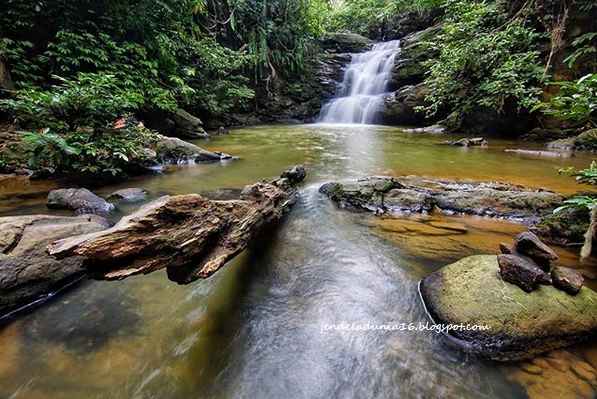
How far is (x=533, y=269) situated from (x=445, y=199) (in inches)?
74.3

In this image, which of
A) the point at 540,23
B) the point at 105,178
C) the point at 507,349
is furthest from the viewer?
the point at 540,23

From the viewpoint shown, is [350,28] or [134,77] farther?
[350,28]

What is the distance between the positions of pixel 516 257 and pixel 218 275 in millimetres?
2170

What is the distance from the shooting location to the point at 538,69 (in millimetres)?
7703

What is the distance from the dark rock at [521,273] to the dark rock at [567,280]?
1.7 inches

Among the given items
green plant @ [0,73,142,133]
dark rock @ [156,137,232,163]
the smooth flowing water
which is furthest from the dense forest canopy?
the smooth flowing water

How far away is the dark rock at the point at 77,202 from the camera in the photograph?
3.30 m

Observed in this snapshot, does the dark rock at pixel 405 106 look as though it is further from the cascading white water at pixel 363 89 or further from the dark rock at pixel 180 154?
the dark rock at pixel 180 154

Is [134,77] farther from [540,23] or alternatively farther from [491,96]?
[540,23]

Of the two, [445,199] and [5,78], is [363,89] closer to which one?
[445,199]

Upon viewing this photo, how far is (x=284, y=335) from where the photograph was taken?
176 centimetres

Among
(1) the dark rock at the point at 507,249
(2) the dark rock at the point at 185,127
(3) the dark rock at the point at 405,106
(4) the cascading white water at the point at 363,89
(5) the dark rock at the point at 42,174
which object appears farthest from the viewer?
(4) the cascading white water at the point at 363,89

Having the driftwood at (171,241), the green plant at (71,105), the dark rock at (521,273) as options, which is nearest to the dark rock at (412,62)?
the green plant at (71,105)

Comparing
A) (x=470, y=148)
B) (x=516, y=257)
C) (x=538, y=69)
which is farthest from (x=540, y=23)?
(x=516, y=257)
